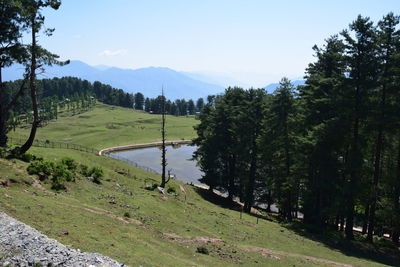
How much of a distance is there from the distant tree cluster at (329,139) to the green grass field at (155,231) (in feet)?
15.1

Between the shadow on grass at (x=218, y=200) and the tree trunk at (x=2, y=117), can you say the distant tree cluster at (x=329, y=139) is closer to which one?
the shadow on grass at (x=218, y=200)

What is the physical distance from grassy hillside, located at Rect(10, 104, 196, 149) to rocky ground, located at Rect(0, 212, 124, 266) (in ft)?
297

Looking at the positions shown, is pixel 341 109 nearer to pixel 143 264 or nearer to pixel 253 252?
pixel 253 252

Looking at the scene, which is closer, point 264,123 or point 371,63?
point 371,63

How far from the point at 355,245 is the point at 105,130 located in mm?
114160

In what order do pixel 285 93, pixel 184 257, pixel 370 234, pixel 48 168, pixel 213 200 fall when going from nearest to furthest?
pixel 184 257 → pixel 48 168 → pixel 370 234 → pixel 285 93 → pixel 213 200

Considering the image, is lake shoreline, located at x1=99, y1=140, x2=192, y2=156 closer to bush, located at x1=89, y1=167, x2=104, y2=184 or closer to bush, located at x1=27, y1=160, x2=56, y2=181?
bush, located at x1=89, y1=167, x2=104, y2=184

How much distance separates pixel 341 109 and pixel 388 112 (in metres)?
4.20

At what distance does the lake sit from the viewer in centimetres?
7956

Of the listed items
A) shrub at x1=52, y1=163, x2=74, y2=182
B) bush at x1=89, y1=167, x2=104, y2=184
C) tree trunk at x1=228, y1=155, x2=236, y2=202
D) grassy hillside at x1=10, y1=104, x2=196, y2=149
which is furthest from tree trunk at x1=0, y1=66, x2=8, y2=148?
grassy hillside at x1=10, y1=104, x2=196, y2=149

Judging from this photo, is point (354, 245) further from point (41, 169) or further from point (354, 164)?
point (41, 169)

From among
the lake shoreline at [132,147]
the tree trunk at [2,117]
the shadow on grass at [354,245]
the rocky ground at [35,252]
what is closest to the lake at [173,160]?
the lake shoreline at [132,147]

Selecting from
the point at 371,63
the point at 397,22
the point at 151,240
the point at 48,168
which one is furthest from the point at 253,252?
the point at 397,22

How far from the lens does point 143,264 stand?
14.4m
